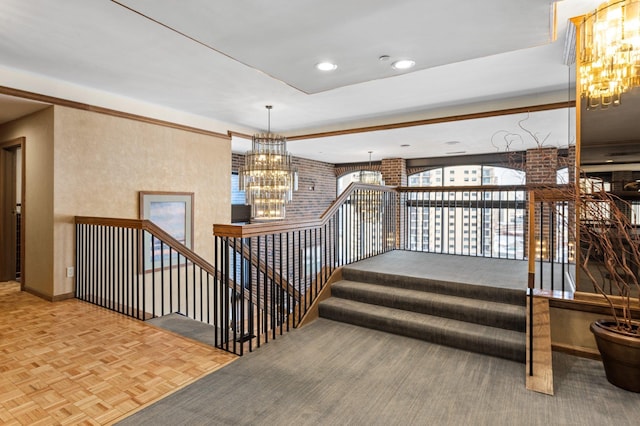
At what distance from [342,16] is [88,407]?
281cm

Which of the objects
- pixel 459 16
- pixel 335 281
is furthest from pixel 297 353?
pixel 459 16

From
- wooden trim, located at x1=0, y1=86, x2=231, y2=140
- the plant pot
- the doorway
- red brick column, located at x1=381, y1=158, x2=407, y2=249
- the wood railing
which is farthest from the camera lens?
red brick column, located at x1=381, y1=158, x2=407, y2=249

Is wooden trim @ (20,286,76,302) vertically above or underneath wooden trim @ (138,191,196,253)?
underneath

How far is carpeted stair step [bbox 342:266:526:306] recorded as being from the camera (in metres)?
3.20

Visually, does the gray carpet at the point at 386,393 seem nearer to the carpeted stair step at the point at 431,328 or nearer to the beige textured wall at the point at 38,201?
the carpeted stair step at the point at 431,328

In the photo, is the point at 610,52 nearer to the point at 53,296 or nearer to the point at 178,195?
the point at 178,195

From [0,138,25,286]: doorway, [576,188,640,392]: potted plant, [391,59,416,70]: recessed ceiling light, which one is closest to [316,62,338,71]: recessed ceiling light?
[391,59,416,70]: recessed ceiling light

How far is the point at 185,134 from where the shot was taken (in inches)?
219

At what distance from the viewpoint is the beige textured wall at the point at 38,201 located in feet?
13.9

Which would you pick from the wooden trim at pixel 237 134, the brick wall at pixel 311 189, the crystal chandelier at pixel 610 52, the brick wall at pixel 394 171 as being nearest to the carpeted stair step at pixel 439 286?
the crystal chandelier at pixel 610 52

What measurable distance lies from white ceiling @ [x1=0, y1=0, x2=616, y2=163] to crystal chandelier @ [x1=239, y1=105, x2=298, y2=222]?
0.67 meters

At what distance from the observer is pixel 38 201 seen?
14.6 feet

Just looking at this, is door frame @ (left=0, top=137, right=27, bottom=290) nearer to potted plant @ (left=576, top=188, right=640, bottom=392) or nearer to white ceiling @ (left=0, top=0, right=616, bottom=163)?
white ceiling @ (left=0, top=0, right=616, bottom=163)

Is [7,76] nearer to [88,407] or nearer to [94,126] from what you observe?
[94,126]
